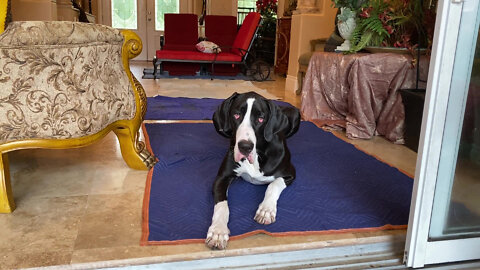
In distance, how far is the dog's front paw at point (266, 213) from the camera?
64.5 inches

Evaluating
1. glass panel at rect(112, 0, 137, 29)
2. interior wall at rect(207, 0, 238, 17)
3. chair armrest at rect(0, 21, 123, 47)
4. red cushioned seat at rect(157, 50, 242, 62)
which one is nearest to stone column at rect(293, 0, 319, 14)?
red cushioned seat at rect(157, 50, 242, 62)

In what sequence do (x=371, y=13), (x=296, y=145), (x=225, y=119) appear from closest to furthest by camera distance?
(x=225, y=119) → (x=296, y=145) → (x=371, y=13)

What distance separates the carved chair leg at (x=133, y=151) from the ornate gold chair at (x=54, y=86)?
19 centimetres

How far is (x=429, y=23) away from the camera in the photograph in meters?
3.11

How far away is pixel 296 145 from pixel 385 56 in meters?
1.06

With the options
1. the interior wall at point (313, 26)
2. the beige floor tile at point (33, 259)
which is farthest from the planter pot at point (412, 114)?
the interior wall at point (313, 26)

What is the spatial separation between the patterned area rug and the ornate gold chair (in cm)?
47

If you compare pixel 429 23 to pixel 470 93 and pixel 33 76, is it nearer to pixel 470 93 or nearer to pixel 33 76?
pixel 470 93

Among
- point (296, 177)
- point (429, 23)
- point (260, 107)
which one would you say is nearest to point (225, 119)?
point (260, 107)

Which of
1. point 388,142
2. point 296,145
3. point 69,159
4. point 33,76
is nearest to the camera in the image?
point 33,76

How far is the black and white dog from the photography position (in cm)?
Result: 174

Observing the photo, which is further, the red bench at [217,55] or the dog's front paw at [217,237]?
the red bench at [217,55]

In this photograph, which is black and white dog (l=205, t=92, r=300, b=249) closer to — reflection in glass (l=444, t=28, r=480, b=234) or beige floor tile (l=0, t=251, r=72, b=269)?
beige floor tile (l=0, t=251, r=72, b=269)

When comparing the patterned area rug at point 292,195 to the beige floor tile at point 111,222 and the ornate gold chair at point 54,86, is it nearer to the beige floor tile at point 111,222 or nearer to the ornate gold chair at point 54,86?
the beige floor tile at point 111,222
